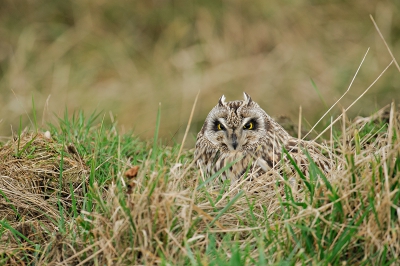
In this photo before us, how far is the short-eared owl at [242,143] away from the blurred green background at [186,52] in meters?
4.50

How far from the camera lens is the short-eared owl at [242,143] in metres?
4.17

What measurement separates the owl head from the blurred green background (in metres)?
4.55

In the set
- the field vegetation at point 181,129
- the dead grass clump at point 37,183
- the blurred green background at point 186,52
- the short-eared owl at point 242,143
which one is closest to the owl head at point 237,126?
the short-eared owl at point 242,143

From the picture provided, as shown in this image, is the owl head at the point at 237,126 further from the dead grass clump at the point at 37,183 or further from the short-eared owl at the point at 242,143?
the dead grass clump at the point at 37,183

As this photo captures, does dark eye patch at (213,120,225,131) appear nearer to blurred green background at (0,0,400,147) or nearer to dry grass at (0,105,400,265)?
dry grass at (0,105,400,265)

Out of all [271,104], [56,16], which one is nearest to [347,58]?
[271,104]

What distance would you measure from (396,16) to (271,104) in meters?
2.41

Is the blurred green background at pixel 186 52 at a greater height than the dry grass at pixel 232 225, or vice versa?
the blurred green background at pixel 186 52

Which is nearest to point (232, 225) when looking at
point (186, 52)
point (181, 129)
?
point (181, 129)

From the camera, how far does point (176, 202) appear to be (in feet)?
10.5

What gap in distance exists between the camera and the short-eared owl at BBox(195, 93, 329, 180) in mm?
4168

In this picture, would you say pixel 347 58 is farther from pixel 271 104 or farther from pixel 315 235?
pixel 315 235

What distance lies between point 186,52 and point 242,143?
5.83 metres

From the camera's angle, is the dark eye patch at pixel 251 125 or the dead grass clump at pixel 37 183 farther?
the dark eye patch at pixel 251 125
